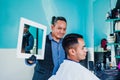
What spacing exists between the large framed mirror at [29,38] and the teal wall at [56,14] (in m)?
0.47

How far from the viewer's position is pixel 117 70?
4.25 m

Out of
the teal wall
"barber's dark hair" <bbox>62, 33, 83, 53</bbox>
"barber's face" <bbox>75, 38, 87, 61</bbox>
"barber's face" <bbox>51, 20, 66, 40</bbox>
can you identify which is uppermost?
the teal wall

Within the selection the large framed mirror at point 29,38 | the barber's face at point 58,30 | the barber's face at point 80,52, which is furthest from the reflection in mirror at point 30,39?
the barber's face at point 80,52

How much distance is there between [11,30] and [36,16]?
46 cm

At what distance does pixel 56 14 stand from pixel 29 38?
4.33 feet

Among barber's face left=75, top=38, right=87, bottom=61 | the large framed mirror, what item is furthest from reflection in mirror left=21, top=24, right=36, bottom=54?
barber's face left=75, top=38, right=87, bottom=61

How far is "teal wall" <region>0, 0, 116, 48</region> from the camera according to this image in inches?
110

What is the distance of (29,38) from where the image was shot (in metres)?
2.29

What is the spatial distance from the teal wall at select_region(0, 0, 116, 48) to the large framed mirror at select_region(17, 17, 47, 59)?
0.47m

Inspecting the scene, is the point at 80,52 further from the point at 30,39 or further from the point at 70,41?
the point at 30,39

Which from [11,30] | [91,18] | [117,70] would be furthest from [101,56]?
[11,30]

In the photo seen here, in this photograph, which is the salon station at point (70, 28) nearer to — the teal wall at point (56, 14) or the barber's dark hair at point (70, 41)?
the teal wall at point (56, 14)

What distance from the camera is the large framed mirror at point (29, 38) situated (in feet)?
7.03

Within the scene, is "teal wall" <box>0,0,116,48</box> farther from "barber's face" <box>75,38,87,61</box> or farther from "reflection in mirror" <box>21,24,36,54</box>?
"barber's face" <box>75,38,87,61</box>
